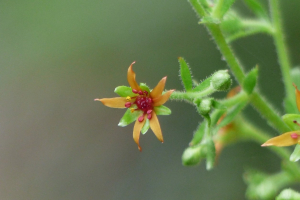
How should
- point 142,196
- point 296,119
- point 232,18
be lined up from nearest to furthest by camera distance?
point 296,119 → point 232,18 → point 142,196

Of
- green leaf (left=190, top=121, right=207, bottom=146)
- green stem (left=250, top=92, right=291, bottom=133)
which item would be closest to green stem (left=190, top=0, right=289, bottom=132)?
green stem (left=250, top=92, right=291, bottom=133)

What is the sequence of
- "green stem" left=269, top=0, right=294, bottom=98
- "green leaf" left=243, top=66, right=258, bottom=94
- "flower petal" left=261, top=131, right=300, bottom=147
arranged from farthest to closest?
"green stem" left=269, top=0, right=294, bottom=98, "green leaf" left=243, top=66, right=258, bottom=94, "flower petal" left=261, top=131, right=300, bottom=147

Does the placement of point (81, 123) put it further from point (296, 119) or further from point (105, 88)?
point (296, 119)

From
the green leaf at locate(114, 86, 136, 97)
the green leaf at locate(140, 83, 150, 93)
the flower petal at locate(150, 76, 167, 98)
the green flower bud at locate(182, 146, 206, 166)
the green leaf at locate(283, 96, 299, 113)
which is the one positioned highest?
the green leaf at locate(114, 86, 136, 97)

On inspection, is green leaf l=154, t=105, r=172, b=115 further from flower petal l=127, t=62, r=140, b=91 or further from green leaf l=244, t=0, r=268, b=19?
green leaf l=244, t=0, r=268, b=19

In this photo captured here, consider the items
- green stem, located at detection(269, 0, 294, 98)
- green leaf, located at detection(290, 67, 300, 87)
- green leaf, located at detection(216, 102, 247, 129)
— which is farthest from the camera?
green leaf, located at detection(290, 67, 300, 87)

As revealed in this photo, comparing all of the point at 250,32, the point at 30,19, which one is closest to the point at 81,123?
the point at 30,19

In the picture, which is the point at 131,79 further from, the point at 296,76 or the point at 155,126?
the point at 296,76

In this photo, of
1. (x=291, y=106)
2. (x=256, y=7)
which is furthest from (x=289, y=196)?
(x=256, y=7)
